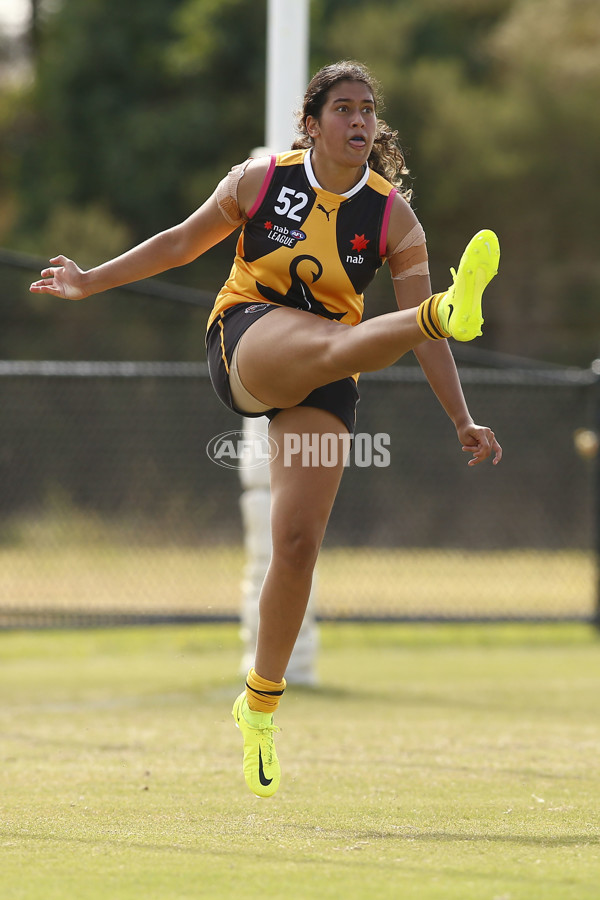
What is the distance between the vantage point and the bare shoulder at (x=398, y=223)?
133 inches

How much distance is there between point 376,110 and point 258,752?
1834 mm

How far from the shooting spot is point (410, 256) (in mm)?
3424

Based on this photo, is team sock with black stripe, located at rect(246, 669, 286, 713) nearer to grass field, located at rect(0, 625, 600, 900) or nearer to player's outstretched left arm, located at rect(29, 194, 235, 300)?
grass field, located at rect(0, 625, 600, 900)

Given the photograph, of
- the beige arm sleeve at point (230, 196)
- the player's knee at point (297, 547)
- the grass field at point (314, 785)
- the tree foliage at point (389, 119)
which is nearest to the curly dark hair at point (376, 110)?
the beige arm sleeve at point (230, 196)

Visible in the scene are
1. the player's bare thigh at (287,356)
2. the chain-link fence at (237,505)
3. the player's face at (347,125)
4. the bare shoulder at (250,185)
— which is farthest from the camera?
the chain-link fence at (237,505)

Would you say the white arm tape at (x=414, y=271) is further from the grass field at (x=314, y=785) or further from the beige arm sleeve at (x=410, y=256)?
the grass field at (x=314, y=785)

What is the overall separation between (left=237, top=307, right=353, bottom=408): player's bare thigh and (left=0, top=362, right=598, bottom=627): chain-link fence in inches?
187

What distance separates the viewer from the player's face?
329 centimetres

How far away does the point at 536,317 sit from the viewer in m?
19.5

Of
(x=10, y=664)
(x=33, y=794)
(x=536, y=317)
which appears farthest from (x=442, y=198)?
(x=33, y=794)

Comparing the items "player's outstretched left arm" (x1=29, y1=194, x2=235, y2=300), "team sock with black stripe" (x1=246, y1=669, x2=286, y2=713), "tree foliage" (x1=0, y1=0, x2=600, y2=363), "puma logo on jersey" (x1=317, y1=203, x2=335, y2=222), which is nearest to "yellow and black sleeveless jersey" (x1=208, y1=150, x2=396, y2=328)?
"puma logo on jersey" (x1=317, y1=203, x2=335, y2=222)

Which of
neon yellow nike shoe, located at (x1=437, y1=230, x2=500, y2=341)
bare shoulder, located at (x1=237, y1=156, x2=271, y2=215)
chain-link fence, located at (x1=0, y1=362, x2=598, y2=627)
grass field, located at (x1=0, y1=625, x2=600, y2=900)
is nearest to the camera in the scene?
grass field, located at (x1=0, y1=625, x2=600, y2=900)

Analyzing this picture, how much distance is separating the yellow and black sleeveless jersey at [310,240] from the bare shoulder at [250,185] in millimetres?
18

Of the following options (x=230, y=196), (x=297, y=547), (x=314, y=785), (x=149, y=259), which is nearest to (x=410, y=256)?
(x=230, y=196)
